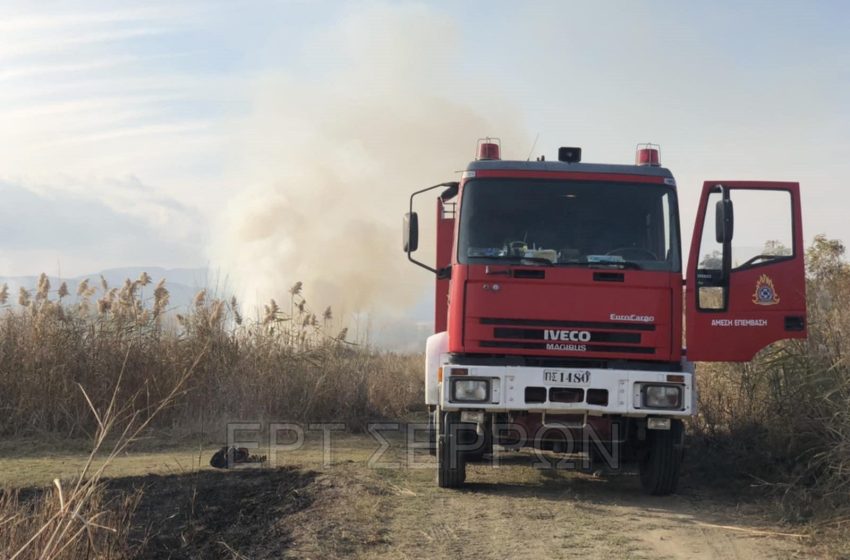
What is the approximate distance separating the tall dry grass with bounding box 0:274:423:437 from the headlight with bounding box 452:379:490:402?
5.81 m

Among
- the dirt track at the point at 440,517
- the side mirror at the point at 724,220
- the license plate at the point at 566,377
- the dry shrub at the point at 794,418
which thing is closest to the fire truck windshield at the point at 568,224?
the side mirror at the point at 724,220

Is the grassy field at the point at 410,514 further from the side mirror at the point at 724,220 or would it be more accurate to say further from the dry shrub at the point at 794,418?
the side mirror at the point at 724,220

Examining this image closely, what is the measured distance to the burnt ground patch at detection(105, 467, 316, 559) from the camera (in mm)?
6508

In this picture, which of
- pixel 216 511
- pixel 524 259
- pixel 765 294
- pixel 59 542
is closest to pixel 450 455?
pixel 524 259

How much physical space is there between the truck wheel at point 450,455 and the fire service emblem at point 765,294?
3045mm

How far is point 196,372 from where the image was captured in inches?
509

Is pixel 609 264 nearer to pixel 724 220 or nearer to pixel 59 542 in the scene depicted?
pixel 724 220

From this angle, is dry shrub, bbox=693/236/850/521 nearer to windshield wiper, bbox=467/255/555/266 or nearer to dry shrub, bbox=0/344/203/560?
windshield wiper, bbox=467/255/555/266

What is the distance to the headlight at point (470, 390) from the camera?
738 cm

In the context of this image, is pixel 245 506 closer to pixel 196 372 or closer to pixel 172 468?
pixel 172 468

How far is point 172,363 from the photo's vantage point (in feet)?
41.9

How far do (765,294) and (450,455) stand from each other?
336cm

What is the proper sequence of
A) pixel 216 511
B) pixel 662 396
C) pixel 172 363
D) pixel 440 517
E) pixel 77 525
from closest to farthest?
pixel 77 525, pixel 440 517, pixel 662 396, pixel 216 511, pixel 172 363

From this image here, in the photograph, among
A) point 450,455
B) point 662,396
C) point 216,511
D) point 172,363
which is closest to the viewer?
point 662,396
